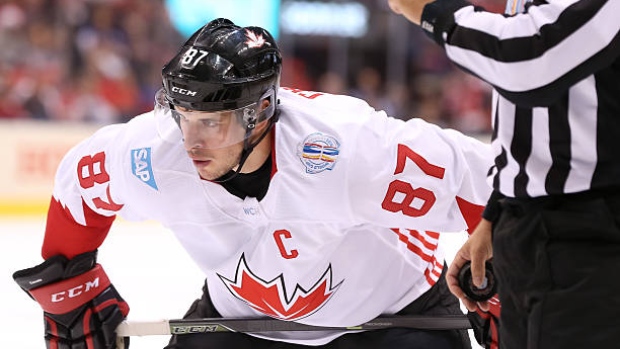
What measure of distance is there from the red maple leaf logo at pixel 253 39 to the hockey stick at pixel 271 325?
2.45 feet

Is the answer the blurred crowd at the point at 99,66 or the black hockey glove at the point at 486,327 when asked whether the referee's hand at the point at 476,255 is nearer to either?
the black hockey glove at the point at 486,327

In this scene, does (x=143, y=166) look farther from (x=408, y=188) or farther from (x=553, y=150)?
(x=553, y=150)

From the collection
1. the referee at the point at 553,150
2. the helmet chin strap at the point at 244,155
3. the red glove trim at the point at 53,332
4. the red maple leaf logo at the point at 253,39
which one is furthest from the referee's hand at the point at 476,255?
the red glove trim at the point at 53,332

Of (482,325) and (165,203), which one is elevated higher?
(165,203)

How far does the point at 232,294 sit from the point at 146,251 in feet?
7.26

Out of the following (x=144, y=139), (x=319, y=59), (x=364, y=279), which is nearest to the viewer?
(x=144, y=139)

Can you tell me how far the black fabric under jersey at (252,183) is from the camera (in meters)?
2.18

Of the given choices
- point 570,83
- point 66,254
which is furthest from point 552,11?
point 66,254

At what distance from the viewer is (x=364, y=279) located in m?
2.38

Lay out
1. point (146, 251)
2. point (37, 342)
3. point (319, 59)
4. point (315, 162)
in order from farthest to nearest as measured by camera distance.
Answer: point (319, 59), point (146, 251), point (37, 342), point (315, 162)

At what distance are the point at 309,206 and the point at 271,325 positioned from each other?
417 mm

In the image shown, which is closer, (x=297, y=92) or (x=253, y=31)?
(x=253, y=31)

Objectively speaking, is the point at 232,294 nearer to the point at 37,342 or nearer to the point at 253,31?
the point at 253,31

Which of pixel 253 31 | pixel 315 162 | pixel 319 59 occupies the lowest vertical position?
pixel 319 59
